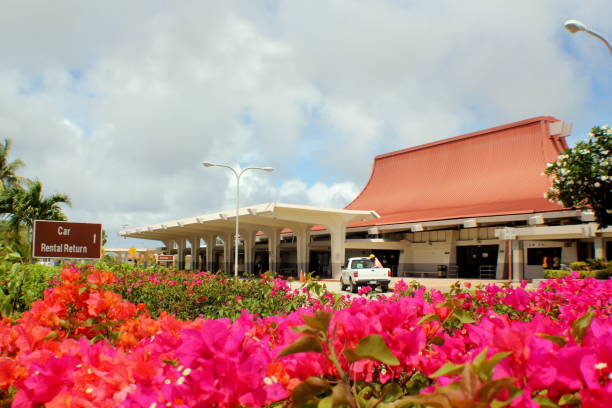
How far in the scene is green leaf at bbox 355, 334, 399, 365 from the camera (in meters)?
1.10

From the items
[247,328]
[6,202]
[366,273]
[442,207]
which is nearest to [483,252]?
[442,207]

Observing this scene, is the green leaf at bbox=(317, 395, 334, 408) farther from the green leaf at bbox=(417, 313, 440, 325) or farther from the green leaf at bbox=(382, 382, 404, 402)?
the green leaf at bbox=(417, 313, 440, 325)

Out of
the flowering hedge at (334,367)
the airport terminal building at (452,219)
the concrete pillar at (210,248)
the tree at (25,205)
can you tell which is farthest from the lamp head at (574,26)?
the concrete pillar at (210,248)

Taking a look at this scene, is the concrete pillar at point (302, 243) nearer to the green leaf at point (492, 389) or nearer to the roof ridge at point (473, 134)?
the roof ridge at point (473, 134)

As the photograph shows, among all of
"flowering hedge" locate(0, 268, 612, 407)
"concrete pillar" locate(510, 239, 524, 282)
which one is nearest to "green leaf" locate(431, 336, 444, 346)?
"flowering hedge" locate(0, 268, 612, 407)

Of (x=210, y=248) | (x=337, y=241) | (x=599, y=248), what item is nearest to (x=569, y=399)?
(x=599, y=248)

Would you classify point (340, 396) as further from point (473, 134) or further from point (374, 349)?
point (473, 134)

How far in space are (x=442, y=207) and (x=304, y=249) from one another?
12.7 m

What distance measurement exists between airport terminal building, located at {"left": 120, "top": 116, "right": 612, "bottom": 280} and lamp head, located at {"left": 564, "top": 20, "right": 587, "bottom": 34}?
19.9 meters

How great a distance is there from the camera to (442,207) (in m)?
43.9

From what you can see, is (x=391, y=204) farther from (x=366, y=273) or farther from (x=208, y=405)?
(x=208, y=405)

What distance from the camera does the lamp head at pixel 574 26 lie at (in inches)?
458

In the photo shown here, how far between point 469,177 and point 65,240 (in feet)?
122

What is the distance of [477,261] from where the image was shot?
4106 centimetres
